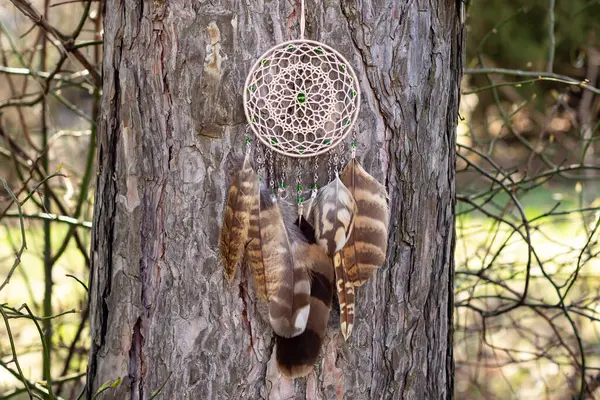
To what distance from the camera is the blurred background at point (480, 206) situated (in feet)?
6.61

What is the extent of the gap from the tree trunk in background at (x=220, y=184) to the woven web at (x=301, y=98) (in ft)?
0.08

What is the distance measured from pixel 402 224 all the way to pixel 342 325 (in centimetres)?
21

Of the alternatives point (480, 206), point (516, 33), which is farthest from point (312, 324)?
point (516, 33)

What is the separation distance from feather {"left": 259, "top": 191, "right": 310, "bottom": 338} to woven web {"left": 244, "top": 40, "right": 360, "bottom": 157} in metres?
0.11

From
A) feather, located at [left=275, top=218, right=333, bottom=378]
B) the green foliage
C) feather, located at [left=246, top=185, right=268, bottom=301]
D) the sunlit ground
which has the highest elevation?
the green foliage

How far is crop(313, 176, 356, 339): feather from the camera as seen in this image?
3.99 ft

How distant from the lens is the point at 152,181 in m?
1.26

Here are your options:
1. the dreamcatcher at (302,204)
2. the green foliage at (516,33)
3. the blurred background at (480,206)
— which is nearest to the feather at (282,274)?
the dreamcatcher at (302,204)

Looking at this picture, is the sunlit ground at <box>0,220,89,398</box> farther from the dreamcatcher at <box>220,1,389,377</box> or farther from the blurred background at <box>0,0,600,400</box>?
the dreamcatcher at <box>220,1,389,377</box>

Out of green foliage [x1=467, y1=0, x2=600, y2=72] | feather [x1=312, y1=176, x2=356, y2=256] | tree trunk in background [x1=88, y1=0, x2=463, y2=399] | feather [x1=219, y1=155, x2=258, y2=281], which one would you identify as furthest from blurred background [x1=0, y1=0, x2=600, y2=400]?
feather [x1=312, y1=176, x2=356, y2=256]

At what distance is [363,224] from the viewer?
125cm

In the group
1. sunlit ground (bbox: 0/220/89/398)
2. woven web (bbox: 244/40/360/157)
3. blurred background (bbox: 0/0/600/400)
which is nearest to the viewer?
woven web (bbox: 244/40/360/157)

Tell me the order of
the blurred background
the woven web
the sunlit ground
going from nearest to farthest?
the woven web → the blurred background → the sunlit ground

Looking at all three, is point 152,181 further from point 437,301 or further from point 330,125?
point 437,301
